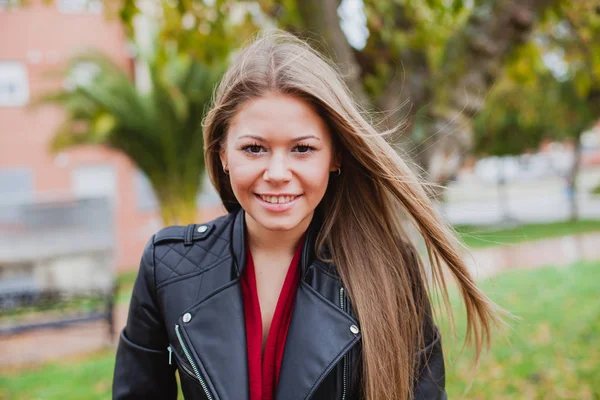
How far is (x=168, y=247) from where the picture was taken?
1.88 metres

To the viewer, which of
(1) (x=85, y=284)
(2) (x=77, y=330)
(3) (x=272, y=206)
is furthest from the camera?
(1) (x=85, y=284)

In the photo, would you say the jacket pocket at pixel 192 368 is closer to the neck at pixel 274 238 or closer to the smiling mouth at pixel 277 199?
the neck at pixel 274 238

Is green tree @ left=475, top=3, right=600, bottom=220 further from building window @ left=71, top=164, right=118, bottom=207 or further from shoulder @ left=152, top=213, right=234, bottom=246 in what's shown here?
building window @ left=71, top=164, right=118, bottom=207

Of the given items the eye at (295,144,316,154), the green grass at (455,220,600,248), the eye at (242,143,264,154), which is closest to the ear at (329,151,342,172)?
the eye at (295,144,316,154)

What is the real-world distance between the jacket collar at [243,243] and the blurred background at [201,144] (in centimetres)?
49

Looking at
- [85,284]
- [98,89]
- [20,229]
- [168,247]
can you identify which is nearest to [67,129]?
[98,89]

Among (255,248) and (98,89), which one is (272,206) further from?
(98,89)

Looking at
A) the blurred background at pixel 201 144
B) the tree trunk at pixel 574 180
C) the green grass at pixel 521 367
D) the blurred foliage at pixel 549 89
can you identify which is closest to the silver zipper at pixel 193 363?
the blurred background at pixel 201 144

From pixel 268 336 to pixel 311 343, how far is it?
14 cm

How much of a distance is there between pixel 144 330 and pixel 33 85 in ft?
51.1

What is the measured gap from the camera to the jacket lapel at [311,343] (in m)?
1.65

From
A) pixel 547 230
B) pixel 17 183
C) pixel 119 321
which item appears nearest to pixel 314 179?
pixel 119 321

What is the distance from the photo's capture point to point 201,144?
411 inches

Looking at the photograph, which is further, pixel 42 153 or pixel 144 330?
pixel 42 153
